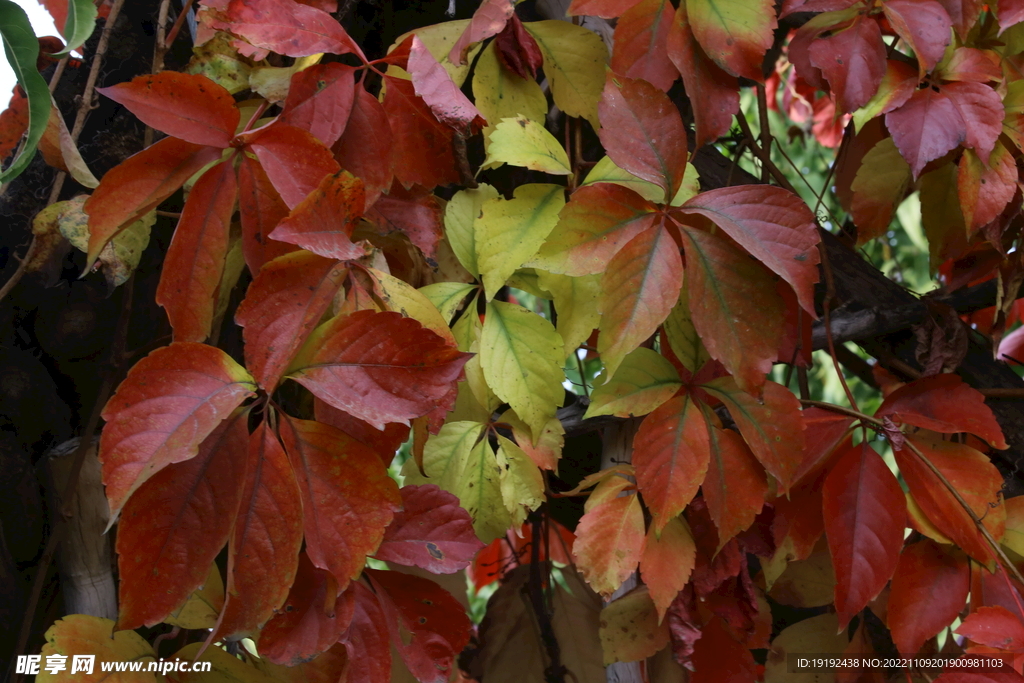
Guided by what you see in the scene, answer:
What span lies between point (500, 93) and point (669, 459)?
338 millimetres

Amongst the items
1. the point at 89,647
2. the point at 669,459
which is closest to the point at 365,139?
the point at 669,459

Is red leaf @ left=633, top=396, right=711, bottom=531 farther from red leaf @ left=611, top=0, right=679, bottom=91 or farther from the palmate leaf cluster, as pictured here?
red leaf @ left=611, top=0, right=679, bottom=91

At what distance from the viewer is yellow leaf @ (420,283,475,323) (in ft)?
1.78

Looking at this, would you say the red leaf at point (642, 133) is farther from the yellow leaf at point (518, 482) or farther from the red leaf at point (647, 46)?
the yellow leaf at point (518, 482)

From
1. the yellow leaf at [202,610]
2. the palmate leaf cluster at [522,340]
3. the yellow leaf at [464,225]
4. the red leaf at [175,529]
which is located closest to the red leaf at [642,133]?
the palmate leaf cluster at [522,340]

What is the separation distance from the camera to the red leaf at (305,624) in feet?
1.48

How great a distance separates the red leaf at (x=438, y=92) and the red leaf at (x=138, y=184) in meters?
0.16

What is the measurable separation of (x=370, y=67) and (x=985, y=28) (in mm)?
599

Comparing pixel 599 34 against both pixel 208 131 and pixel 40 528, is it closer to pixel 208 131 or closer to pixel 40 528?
pixel 208 131

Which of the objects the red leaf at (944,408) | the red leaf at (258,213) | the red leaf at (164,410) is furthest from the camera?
the red leaf at (944,408)

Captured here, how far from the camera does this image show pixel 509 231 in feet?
1.71

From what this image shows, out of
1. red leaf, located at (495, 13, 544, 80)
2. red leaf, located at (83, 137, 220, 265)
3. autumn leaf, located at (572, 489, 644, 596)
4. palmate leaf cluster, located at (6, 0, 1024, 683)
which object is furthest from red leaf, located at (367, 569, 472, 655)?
red leaf, located at (495, 13, 544, 80)

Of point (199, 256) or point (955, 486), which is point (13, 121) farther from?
point (955, 486)

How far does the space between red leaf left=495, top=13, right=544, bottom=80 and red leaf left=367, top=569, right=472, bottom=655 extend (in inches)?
17.1
